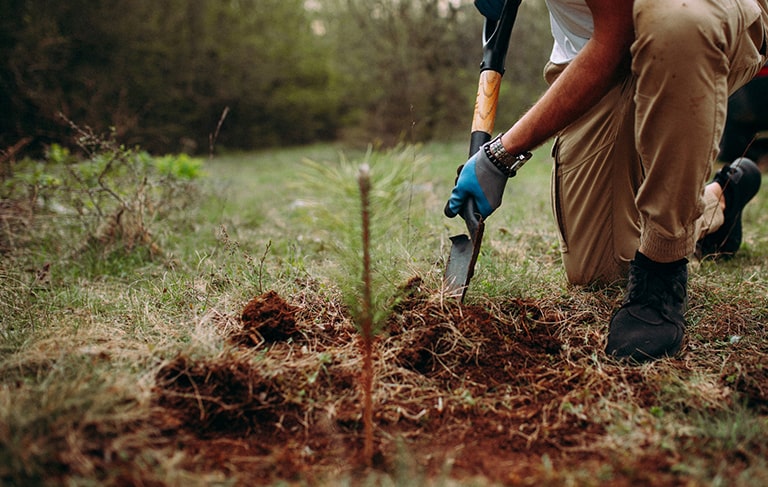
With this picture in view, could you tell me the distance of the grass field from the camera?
0.97m

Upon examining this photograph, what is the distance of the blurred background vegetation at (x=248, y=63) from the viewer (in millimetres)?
7523

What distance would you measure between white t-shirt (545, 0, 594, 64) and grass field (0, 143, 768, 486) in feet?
2.84

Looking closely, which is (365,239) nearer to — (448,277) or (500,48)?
(448,277)

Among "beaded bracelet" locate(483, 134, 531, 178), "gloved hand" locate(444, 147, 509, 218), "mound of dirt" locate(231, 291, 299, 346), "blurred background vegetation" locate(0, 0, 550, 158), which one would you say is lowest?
"mound of dirt" locate(231, 291, 299, 346)

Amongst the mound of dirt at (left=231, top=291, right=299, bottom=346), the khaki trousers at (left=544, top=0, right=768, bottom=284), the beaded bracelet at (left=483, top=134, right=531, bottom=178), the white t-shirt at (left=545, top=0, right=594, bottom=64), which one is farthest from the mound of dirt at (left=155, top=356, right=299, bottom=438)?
the white t-shirt at (left=545, top=0, right=594, bottom=64)

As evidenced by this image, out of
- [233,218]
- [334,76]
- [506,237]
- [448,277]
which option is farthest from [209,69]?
[448,277]

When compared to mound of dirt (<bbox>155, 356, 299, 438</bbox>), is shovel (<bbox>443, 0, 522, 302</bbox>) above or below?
above

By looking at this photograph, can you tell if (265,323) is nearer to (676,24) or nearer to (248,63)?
(676,24)

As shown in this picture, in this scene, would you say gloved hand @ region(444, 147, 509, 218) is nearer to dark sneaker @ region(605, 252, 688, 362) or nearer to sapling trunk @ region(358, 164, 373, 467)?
dark sneaker @ region(605, 252, 688, 362)

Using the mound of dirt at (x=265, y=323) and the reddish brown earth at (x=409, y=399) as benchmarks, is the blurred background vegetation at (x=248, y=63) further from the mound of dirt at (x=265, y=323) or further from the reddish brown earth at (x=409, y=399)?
the reddish brown earth at (x=409, y=399)

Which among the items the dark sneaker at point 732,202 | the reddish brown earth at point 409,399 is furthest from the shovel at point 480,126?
the dark sneaker at point 732,202

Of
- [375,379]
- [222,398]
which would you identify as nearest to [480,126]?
[375,379]

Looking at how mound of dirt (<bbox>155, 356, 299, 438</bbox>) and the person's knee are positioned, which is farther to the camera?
the person's knee

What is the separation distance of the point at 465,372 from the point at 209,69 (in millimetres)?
10910
